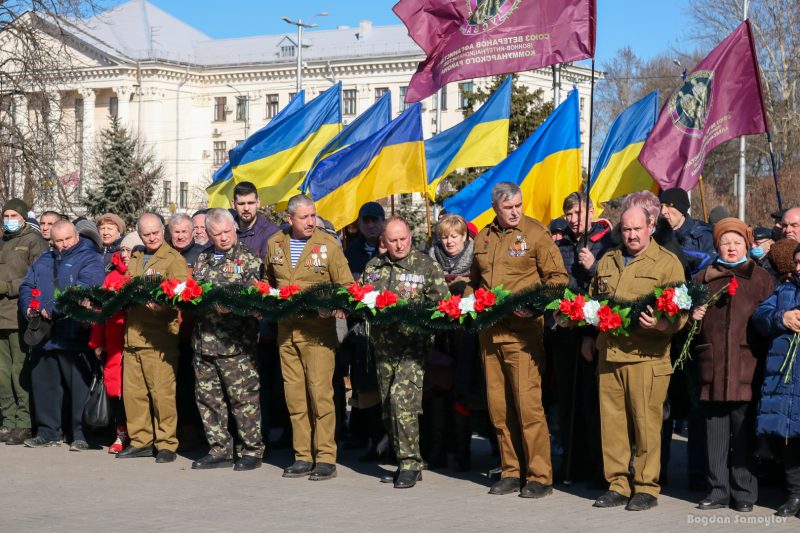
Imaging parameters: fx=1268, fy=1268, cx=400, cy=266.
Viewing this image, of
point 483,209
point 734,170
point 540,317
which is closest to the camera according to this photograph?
point 540,317

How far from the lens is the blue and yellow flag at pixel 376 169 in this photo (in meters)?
13.0

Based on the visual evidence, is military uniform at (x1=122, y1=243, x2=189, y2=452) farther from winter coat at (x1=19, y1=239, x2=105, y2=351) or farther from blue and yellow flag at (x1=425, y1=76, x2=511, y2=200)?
blue and yellow flag at (x1=425, y1=76, x2=511, y2=200)

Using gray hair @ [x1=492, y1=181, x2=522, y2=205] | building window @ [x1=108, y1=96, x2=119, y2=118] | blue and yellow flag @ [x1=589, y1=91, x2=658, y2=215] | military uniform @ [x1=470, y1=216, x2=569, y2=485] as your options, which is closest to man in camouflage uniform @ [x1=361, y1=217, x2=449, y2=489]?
military uniform @ [x1=470, y1=216, x2=569, y2=485]

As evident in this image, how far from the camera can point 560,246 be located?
403 inches

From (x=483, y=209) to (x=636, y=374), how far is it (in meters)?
4.99

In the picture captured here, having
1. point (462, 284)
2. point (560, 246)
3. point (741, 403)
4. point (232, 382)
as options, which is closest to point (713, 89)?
point (560, 246)

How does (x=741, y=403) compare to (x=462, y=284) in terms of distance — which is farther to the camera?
(x=462, y=284)

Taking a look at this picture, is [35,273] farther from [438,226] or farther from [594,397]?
[594,397]

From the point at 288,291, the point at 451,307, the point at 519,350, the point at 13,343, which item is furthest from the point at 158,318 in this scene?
the point at 519,350

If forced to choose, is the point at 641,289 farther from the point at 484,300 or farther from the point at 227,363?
the point at 227,363

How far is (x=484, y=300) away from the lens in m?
8.94

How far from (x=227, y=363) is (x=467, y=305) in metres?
2.32

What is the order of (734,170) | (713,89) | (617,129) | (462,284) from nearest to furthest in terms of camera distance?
1. (462,284)
2. (713,89)
3. (617,129)
4. (734,170)

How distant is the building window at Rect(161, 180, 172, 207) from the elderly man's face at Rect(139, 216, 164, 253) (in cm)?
5689
